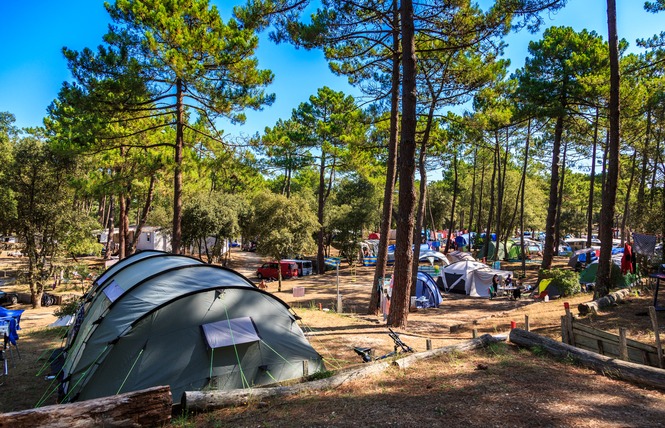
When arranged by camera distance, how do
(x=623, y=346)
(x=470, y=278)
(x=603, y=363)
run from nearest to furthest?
1. (x=603, y=363)
2. (x=623, y=346)
3. (x=470, y=278)

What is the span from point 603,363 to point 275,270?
70.0 ft

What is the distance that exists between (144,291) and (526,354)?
6.34m

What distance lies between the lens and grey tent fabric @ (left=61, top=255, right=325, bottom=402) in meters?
5.35

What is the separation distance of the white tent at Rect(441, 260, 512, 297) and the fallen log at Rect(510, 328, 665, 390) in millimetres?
13597

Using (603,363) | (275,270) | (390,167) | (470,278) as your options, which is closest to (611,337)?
(603,363)

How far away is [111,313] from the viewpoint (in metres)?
6.09

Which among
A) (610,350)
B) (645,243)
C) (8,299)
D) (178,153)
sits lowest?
(8,299)

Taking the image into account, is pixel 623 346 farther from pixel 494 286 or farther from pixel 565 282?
pixel 494 286

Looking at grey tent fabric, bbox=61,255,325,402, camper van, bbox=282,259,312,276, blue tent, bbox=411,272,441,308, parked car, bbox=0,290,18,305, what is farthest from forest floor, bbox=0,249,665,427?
camper van, bbox=282,259,312,276

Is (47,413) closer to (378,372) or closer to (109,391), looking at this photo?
(109,391)

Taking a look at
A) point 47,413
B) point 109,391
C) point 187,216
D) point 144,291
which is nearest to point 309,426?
point 47,413

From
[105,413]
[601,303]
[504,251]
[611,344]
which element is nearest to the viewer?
[105,413]

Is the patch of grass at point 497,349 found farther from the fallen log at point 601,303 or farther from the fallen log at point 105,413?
the fallen log at point 105,413

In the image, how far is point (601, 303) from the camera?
10.3 m
